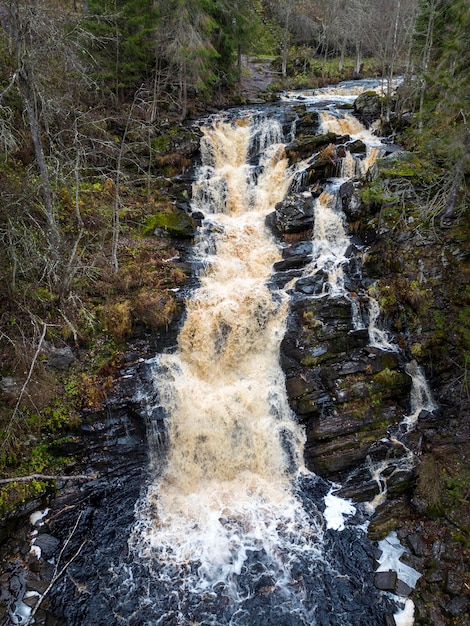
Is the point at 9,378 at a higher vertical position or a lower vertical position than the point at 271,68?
lower

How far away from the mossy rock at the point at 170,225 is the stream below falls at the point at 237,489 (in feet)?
1.94

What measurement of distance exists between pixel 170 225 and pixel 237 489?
991cm

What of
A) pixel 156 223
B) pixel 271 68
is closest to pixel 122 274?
pixel 156 223

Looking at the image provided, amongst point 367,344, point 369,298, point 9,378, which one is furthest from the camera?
point 369,298

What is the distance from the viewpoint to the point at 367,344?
11898 millimetres

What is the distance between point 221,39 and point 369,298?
1779 centimetres

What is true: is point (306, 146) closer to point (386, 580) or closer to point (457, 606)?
point (386, 580)

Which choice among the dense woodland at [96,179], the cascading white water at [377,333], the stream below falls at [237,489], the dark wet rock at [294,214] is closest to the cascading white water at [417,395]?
the stream below falls at [237,489]

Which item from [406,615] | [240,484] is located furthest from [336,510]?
[240,484]

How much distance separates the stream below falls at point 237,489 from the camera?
7883 millimetres

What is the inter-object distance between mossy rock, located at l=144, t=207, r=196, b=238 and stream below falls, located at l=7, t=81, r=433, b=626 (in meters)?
0.59

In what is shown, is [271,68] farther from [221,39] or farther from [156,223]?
[156,223]

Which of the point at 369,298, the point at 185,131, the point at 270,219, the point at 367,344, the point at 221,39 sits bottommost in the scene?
the point at 367,344

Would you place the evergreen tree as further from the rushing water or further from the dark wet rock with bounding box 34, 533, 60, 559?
the dark wet rock with bounding box 34, 533, 60, 559
